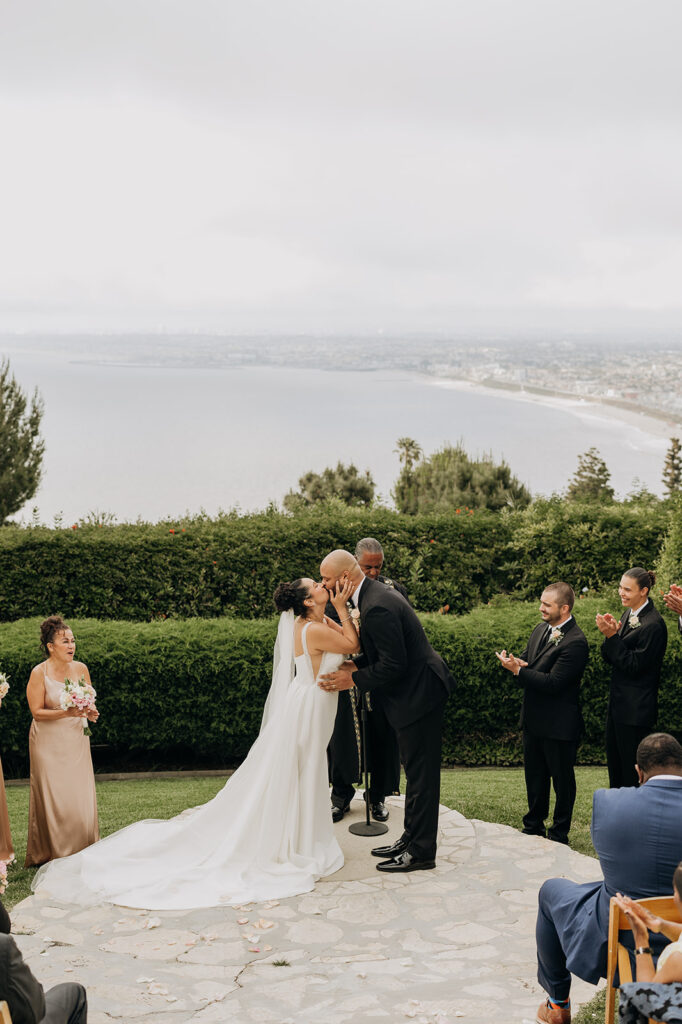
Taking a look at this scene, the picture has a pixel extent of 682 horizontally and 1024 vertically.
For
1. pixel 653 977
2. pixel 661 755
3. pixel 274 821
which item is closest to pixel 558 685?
pixel 274 821

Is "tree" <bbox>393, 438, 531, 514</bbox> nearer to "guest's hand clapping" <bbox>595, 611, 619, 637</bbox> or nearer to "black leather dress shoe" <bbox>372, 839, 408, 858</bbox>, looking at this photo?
"guest's hand clapping" <bbox>595, 611, 619, 637</bbox>

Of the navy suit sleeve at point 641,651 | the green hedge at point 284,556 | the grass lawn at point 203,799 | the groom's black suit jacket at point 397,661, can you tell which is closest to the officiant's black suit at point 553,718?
the grass lawn at point 203,799

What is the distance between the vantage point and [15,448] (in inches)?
1083

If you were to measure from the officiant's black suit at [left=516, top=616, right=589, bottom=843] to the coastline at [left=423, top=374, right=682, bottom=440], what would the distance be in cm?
4219

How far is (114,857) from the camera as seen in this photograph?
6.62 meters

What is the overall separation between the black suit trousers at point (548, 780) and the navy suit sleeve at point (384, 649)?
1.35 metres

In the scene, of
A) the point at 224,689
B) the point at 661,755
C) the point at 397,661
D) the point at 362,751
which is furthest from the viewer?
the point at 224,689

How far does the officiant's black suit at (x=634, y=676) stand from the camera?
713 centimetres

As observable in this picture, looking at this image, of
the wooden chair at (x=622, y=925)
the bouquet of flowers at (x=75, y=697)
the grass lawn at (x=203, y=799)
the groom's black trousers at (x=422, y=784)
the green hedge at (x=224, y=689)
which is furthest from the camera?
the green hedge at (x=224, y=689)

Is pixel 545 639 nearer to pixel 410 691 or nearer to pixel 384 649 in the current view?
pixel 410 691

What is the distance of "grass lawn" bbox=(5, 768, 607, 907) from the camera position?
7.40 meters

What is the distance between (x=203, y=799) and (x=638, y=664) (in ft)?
13.2

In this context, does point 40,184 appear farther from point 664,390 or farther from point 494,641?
point 494,641

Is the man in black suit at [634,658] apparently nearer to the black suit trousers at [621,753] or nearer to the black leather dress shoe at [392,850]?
the black suit trousers at [621,753]
